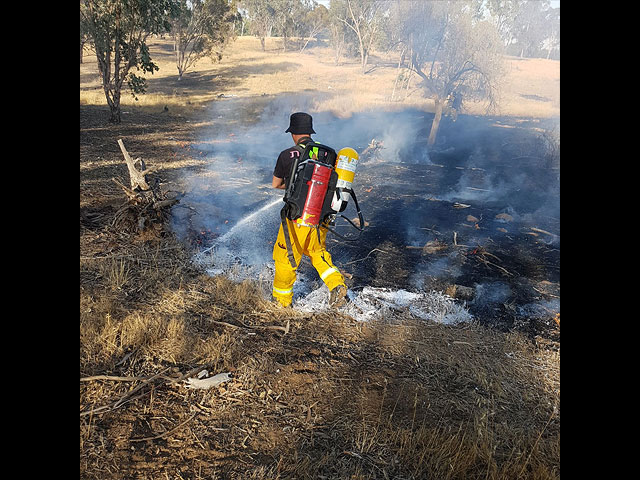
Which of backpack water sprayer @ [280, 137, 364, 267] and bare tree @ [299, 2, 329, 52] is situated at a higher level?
bare tree @ [299, 2, 329, 52]

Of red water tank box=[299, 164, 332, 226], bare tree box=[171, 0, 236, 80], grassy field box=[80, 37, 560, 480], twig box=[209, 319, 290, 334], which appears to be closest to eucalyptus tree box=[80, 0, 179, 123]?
grassy field box=[80, 37, 560, 480]

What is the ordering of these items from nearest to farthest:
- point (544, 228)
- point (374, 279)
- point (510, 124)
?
point (374, 279), point (544, 228), point (510, 124)

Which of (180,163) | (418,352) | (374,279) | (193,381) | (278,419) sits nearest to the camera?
(278,419)

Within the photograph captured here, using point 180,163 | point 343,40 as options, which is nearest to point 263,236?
point 180,163

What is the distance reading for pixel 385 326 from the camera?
14.6 feet

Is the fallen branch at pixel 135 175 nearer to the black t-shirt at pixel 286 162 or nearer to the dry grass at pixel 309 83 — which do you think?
the black t-shirt at pixel 286 162

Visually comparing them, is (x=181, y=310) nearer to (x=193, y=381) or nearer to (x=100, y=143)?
(x=193, y=381)

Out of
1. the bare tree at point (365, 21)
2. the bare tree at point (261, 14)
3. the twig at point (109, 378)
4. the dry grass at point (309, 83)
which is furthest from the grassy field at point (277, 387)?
the bare tree at point (261, 14)

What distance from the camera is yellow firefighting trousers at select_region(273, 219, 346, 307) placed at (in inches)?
179

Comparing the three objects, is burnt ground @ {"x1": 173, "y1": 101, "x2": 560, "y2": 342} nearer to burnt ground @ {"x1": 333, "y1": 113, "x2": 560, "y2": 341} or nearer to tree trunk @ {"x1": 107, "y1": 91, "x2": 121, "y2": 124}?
burnt ground @ {"x1": 333, "y1": 113, "x2": 560, "y2": 341}

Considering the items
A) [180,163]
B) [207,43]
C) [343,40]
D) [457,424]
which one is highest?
[343,40]

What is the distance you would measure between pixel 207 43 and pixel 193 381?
27.5 metres

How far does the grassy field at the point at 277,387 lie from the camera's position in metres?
2.67

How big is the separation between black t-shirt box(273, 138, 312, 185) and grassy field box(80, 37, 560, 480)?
1303mm
